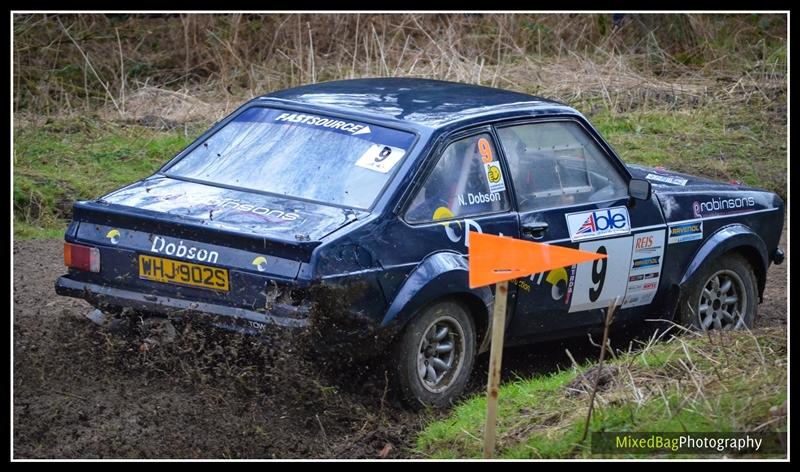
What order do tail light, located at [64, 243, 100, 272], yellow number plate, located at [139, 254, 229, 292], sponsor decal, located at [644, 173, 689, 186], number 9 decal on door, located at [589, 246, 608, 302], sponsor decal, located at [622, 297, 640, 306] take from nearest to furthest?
yellow number plate, located at [139, 254, 229, 292] → tail light, located at [64, 243, 100, 272] → number 9 decal on door, located at [589, 246, 608, 302] → sponsor decal, located at [622, 297, 640, 306] → sponsor decal, located at [644, 173, 689, 186]

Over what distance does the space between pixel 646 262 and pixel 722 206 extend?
815 millimetres

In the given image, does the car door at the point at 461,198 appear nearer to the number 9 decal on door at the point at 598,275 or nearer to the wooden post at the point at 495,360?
the number 9 decal on door at the point at 598,275

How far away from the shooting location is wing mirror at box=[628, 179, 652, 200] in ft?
22.2

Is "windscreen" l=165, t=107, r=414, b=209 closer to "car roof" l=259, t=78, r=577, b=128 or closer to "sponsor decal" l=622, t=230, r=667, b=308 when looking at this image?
"car roof" l=259, t=78, r=577, b=128

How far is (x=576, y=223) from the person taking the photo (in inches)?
258

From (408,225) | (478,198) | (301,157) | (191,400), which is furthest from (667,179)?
(191,400)

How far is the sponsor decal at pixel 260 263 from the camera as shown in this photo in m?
5.41

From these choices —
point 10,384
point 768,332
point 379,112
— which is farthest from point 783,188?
point 10,384

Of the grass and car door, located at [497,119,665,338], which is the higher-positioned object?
car door, located at [497,119,665,338]

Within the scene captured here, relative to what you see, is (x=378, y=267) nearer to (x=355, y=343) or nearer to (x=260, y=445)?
(x=355, y=343)

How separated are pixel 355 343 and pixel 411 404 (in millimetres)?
523

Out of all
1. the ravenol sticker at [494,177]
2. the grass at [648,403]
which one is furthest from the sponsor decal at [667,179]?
the ravenol sticker at [494,177]

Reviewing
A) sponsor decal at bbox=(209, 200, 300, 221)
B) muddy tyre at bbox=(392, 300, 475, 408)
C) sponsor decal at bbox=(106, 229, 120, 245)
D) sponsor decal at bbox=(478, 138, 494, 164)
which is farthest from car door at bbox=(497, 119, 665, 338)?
sponsor decal at bbox=(106, 229, 120, 245)

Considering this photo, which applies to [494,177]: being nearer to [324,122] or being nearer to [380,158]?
[380,158]
